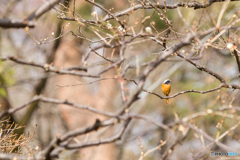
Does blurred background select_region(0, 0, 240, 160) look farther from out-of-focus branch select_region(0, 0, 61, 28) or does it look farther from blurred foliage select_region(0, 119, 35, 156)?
out-of-focus branch select_region(0, 0, 61, 28)

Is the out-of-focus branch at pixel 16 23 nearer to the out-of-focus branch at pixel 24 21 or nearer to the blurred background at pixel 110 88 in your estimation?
the out-of-focus branch at pixel 24 21

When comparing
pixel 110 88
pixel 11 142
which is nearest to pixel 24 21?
pixel 11 142

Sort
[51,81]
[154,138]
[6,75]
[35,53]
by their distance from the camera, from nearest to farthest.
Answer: [6,75], [35,53], [51,81], [154,138]

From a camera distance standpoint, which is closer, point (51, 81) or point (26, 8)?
point (26, 8)

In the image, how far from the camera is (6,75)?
5836mm

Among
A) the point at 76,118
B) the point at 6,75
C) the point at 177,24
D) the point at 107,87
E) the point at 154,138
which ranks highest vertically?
the point at 177,24

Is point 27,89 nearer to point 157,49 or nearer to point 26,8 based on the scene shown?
point 26,8

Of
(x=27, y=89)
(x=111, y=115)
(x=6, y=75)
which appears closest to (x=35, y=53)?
(x=27, y=89)

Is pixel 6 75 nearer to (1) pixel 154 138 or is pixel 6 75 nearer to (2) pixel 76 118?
(2) pixel 76 118

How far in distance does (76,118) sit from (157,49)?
4029 mm

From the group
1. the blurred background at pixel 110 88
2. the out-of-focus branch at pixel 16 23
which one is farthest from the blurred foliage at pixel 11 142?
the blurred background at pixel 110 88

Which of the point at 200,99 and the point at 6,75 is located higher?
the point at 6,75

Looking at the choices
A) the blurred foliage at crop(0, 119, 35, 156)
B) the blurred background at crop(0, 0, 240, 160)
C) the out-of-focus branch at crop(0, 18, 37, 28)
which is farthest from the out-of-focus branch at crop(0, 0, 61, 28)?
the blurred background at crop(0, 0, 240, 160)

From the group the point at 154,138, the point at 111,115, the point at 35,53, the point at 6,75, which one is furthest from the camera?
the point at 154,138
